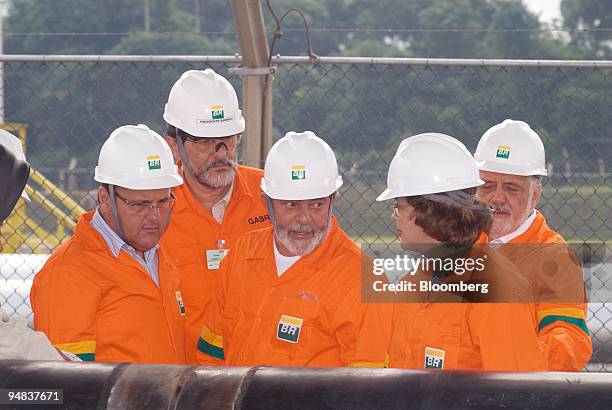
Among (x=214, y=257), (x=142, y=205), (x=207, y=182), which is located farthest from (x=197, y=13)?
(x=142, y=205)

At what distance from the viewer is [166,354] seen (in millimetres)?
3953

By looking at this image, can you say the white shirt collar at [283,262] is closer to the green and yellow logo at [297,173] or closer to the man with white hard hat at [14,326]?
the green and yellow logo at [297,173]

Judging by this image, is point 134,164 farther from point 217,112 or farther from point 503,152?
point 503,152

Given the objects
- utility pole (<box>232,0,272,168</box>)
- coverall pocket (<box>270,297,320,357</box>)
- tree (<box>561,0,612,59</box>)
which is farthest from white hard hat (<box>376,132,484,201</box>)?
tree (<box>561,0,612,59</box>)

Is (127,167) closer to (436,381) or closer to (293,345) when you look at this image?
(293,345)

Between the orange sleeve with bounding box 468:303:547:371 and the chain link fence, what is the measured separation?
264 centimetres

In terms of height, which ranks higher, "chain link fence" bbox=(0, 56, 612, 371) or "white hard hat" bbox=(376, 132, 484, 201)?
"chain link fence" bbox=(0, 56, 612, 371)

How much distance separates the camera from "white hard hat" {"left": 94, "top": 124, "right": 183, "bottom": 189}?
4.09 meters

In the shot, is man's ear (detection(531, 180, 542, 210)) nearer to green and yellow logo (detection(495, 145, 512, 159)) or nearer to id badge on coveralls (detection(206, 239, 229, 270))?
green and yellow logo (detection(495, 145, 512, 159))

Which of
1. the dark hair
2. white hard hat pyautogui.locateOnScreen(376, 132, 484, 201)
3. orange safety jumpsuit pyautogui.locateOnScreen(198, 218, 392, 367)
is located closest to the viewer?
the dark hair

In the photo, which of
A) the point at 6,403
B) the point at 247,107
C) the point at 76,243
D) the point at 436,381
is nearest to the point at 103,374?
the point at 6,403

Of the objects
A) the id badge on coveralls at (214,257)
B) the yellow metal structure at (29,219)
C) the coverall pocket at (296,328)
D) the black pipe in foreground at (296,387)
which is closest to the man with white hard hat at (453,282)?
the coverall pocket at (296,328)

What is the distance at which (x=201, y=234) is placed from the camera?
192 inches

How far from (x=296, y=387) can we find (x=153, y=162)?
7.18 ft
